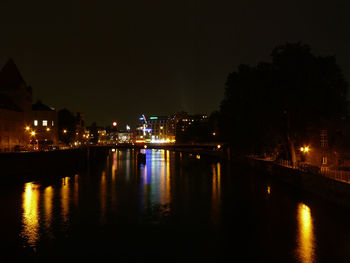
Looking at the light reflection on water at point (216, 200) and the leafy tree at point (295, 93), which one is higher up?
Result: the leafy tree at point (295, 93)

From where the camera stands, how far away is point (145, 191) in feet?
155

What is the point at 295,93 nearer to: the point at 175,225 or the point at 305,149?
the point at 305,149

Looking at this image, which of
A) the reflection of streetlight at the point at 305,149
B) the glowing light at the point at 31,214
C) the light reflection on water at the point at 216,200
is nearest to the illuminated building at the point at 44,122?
the glowing light at the point at 31,214

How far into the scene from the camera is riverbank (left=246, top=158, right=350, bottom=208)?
103 feet

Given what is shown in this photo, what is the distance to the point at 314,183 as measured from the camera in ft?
129

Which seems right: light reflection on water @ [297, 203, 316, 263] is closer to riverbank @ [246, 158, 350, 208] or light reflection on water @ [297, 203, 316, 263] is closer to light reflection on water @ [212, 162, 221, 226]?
riverbank @ [246, 158, 350, 208]

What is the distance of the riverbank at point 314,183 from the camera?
31.4 m

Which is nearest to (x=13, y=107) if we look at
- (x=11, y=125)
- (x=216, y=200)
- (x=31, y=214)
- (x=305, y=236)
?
(x=11, y=125)

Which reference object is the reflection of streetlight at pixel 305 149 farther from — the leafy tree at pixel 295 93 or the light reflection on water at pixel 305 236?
the light reflection on water at pixel 305 236

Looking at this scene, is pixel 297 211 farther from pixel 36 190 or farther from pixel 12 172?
pixel 12 172

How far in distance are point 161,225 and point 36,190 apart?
2280cm

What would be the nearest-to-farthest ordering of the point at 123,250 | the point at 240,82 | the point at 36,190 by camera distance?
the point at 123,250 < the point at 36,190 < the point at 240,82

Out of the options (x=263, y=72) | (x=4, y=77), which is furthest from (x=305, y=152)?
(x=4, y=77)

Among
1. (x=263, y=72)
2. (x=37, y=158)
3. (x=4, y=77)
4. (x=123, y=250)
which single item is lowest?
(x=123, y=250)
